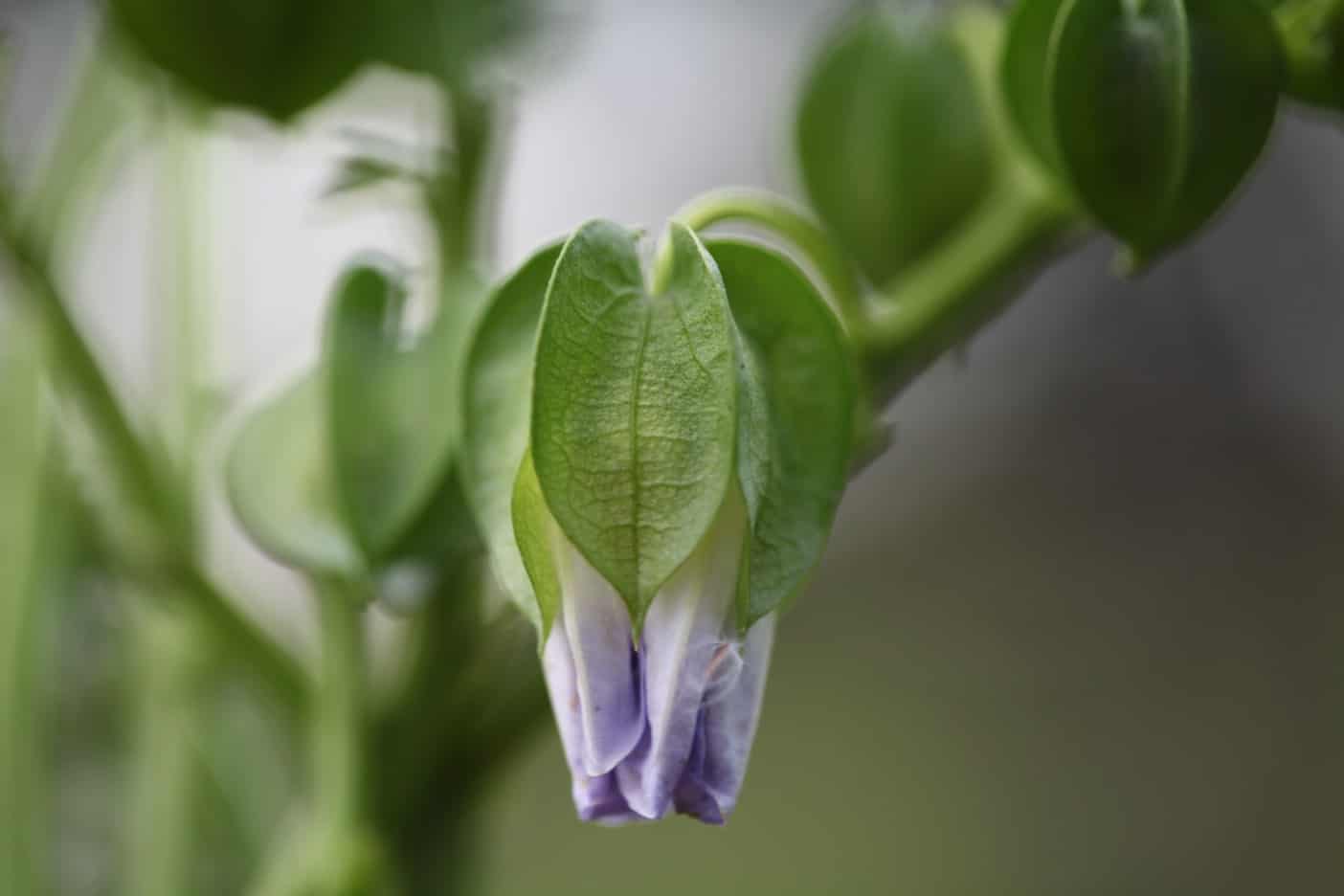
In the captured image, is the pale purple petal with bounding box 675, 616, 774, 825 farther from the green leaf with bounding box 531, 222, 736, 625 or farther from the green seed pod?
the green seed pod

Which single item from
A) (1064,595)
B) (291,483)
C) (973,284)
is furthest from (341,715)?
(1064,595)

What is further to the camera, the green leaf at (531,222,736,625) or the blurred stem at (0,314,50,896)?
the blurred stem at (0,314,50,896)

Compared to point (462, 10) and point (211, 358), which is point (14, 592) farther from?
point (462, 10)

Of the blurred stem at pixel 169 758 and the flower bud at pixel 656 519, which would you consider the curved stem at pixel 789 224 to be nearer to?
the flower bud at pixel 656 519

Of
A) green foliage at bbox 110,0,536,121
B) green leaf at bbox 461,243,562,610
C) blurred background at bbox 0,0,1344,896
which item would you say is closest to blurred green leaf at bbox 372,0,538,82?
green foliage at bbox 110,0,536,121

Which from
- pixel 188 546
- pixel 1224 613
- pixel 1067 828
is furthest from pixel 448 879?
pixel 1224 613
